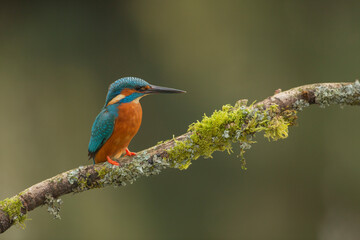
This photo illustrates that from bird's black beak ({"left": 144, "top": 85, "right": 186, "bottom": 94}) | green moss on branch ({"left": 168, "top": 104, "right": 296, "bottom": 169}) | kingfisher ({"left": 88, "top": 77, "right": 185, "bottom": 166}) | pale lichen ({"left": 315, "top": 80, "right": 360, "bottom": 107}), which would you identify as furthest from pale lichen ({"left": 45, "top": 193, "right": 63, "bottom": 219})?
pale lichen ({"left": 315, "top": 80, "right": 360, "bottom": 107})

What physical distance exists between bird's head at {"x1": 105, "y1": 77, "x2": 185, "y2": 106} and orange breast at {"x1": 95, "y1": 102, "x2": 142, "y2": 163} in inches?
1.6

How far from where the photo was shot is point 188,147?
1939mm

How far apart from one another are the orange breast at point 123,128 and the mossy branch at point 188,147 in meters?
0.29

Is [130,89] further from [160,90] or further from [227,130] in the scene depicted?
[227,130]

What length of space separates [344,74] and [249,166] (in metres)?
1.51

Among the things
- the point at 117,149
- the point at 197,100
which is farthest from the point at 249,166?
the point at 117,149

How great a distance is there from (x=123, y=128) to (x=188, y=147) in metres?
0.50

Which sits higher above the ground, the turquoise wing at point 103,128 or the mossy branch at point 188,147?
the turquoise wing at point 103,128

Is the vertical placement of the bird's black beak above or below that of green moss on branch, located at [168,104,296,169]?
above

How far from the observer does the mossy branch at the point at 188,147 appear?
6.30 feet

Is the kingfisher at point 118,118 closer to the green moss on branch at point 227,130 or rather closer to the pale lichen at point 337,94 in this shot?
the green moss on branch at point 227,130

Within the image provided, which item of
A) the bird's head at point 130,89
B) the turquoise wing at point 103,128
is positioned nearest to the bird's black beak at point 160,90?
the bird's head at point 130,89

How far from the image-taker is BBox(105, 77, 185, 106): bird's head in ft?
7.35

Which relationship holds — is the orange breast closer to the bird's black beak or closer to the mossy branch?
the bird's black beak
